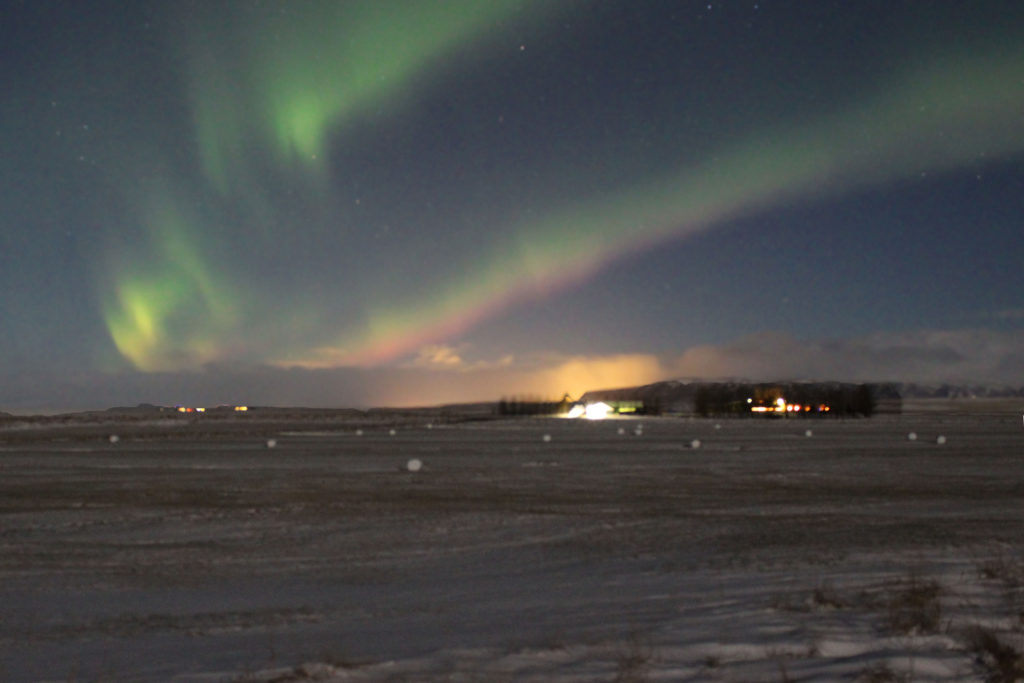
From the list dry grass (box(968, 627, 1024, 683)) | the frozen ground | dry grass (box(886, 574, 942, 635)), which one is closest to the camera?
dry grass (box(968, 627, 1024, 683))

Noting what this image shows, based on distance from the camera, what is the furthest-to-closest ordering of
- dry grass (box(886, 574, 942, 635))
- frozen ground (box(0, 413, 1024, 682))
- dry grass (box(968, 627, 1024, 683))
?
dry grass (box(886, 574, 942, 635)), frozen ground (box(0, 413, 1024, 682)), dry grass (box(968, 627, 1024, 683))

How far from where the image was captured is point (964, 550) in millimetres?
14844

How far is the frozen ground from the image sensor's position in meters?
8.30

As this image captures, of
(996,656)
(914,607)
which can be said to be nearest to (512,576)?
(914,607)

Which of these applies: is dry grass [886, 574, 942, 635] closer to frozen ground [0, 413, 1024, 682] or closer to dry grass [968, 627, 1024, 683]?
frozen ground [0, 413, 1024, 682]

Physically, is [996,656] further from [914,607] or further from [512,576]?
[512,576]

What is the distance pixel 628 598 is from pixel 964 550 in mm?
6648

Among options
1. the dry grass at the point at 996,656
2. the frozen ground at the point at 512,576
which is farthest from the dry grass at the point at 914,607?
the dry grass at the point at 996,656

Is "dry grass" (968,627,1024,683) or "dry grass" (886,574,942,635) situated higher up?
"dry grass" (968,627,1024,683)

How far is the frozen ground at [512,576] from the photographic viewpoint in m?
8.30

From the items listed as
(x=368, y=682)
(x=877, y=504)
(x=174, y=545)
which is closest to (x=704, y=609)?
(x=368, y=682)

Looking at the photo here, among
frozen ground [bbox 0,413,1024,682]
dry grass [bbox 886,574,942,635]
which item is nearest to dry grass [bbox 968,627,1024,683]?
frozen ground [bbox 0,413,1024,682]

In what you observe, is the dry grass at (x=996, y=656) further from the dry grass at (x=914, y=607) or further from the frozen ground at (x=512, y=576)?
the dry grass at (x=914, y=607)

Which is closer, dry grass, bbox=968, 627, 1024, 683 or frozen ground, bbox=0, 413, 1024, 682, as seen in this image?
dry grass, bbox=968, 627, 1024, 683
